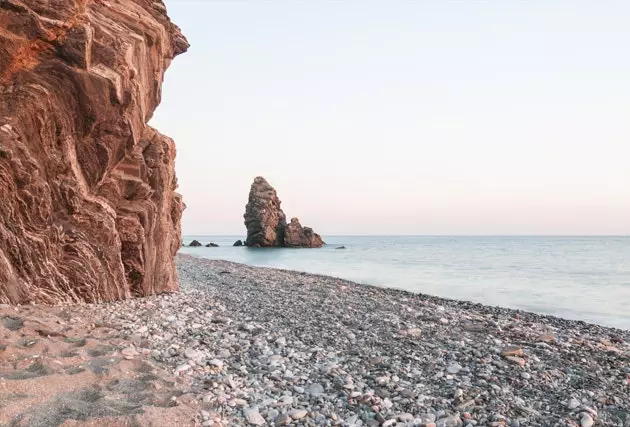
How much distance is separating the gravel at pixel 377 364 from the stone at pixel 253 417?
0.07ft

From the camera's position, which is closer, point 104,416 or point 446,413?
point 104,416

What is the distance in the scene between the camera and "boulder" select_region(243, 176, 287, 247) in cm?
10506

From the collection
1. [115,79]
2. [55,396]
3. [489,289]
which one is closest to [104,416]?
[55,396]

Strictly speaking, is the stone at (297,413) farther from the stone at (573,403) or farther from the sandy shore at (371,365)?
the stone at (573,403)

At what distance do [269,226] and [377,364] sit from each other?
96912 mm

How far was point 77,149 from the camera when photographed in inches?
456

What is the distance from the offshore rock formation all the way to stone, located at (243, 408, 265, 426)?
98521 mm

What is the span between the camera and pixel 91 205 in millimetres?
11977

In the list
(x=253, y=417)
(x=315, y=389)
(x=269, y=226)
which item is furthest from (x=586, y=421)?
(x=269, y=226)

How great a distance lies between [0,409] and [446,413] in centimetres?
604

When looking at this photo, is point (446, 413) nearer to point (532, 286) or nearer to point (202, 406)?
point (202, 406)

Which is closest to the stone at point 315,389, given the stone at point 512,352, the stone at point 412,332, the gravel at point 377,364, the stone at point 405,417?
the gravel at point 377,364

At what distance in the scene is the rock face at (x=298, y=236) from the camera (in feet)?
347

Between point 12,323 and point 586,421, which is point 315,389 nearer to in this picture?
point 586,421
